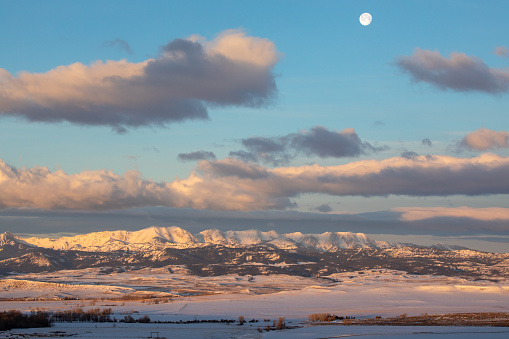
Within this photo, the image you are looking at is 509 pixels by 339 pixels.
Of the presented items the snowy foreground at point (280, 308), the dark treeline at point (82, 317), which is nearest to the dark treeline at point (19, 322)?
the snowy foreground at point (280, 308)

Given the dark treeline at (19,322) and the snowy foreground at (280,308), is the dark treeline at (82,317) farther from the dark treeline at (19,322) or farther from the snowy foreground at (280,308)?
the dark treeline at (19,322)

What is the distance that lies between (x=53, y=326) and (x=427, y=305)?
250ft

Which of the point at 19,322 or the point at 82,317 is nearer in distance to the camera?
the point at 19,322

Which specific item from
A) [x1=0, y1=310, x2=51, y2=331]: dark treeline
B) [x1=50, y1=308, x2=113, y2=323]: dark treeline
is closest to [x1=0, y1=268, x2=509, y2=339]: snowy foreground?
[x1=0, y1=310, x2=51, y2=331]: dark treeline

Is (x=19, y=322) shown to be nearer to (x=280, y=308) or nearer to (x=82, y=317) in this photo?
(x=82, y=317)

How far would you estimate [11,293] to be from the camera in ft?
562

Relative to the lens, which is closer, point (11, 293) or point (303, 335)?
point (303, 335)

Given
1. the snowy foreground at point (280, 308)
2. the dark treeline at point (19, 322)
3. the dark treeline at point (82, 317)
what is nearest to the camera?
the snowy foreground at point (280, 308)

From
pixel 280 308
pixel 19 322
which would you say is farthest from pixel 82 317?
pixel 280 308

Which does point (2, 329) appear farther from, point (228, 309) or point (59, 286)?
point (59, 286)

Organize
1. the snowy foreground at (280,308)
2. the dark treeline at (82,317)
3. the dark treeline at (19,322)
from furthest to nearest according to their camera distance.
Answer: the dark treeline at (82,317) → the dark treeline at (19,322) → the snowy foreground at (280,308)

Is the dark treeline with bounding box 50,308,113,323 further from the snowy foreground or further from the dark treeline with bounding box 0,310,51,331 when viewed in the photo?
the dark treeline with bounding box 0,310,51,331

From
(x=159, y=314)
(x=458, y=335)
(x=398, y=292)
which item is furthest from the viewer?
(x=398, y=292)

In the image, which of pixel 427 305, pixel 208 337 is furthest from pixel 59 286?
pixel 208 337
